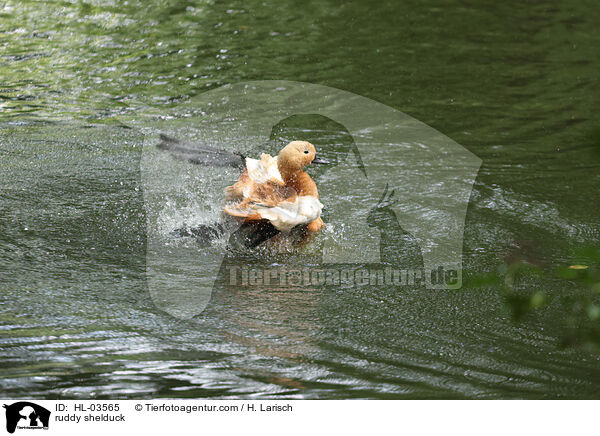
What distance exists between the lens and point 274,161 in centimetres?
586

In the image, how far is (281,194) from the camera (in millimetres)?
5480

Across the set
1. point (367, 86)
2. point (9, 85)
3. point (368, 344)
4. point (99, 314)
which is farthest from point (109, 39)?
point (368, 344)

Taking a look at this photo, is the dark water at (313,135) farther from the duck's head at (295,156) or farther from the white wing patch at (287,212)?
the duck's head at (295,156)

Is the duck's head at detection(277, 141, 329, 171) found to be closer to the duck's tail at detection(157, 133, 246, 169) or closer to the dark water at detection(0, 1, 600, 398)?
the duck's tail at detection(157, 133, 246, 169)

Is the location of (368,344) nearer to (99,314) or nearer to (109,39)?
(99,314)

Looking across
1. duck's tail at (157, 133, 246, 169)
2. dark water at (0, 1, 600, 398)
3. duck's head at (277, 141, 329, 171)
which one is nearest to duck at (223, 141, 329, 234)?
duck's head at (277, 141, 329, 171)
